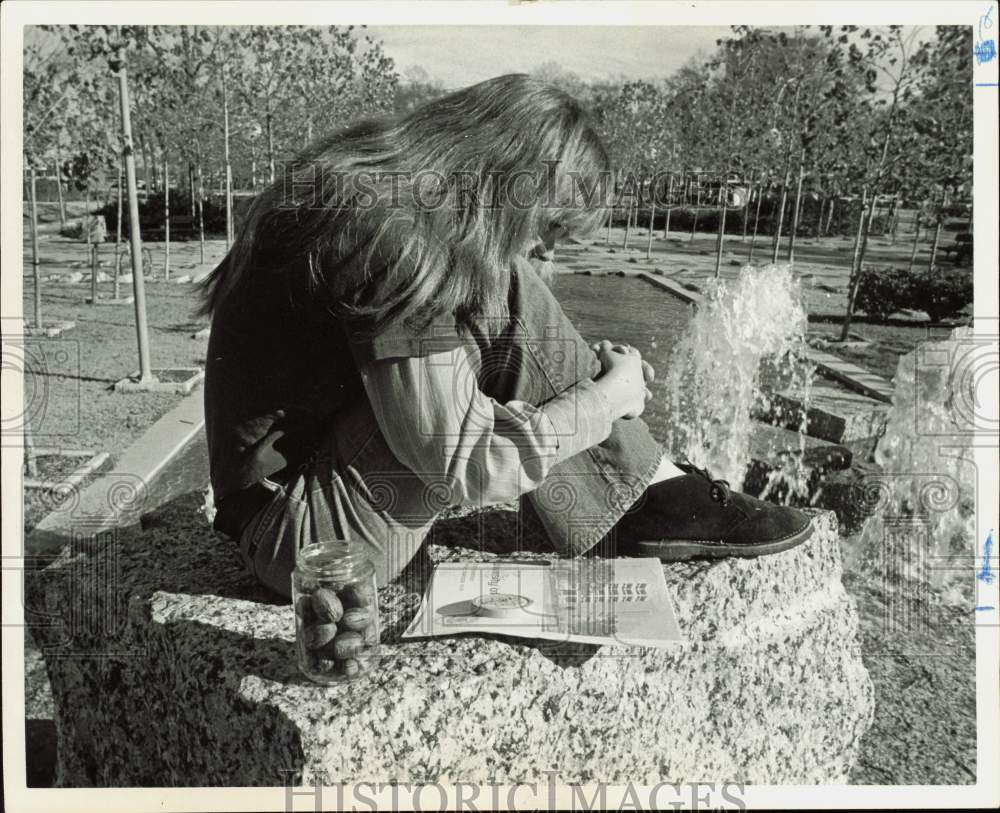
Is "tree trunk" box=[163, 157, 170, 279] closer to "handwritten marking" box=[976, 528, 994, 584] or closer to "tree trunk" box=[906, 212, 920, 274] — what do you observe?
"tree trunk" box=[906, 212, 920, 274]

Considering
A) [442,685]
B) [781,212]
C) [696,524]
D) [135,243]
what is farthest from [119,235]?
[781,212]

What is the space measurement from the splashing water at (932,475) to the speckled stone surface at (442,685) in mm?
214

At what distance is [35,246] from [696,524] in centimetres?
152

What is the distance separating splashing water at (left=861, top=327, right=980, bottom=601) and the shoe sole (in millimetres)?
476

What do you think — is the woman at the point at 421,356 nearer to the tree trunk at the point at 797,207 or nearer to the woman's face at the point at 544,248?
the woman's face at the point at 544,248

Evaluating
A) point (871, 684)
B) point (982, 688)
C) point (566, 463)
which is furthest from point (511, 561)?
point (982, 688)

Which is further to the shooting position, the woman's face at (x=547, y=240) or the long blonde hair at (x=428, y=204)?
the woman's face at (x=547, y=240)

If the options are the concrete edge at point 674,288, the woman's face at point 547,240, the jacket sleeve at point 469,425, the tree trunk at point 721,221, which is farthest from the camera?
the concrete edge at point 674,288

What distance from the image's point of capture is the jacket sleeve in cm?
144

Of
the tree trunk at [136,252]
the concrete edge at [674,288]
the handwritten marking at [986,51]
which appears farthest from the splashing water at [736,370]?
the tree trunk at [136,252]

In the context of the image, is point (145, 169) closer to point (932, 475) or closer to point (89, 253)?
point (89, 253)

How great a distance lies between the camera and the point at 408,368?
1.43 meters

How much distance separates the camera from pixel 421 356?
1.43m

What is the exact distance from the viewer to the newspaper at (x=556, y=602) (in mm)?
1611
